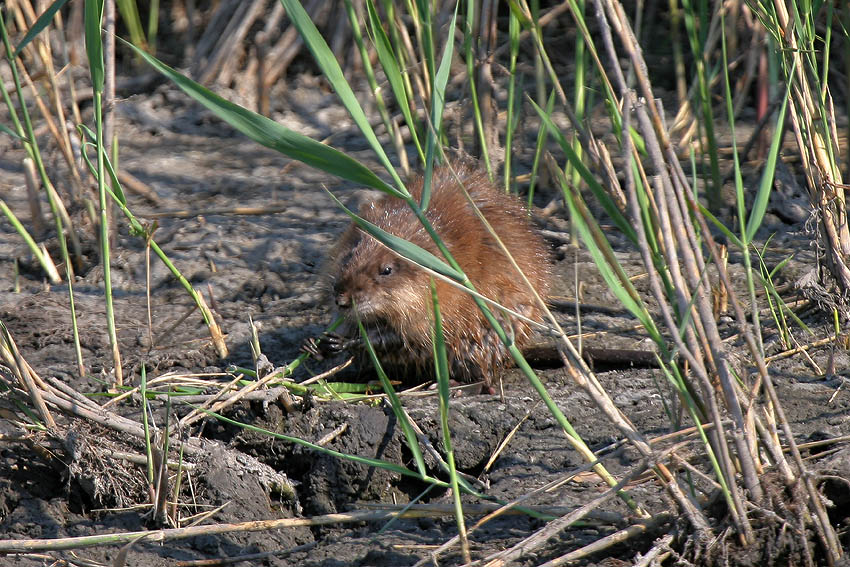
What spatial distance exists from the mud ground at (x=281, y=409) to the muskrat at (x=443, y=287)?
17cm

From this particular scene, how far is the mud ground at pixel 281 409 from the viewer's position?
89.6 inches

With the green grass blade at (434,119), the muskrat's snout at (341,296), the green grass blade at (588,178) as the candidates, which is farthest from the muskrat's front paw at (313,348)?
the green grass blade at (588,178)

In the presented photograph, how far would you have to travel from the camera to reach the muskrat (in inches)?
117

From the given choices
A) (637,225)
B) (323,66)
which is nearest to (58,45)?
(323,66)

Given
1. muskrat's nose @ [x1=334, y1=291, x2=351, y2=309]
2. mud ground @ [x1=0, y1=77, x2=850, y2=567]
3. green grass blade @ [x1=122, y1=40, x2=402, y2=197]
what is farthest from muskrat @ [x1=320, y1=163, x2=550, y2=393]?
green grass blade @ [x1=122, y1=40, x2=402, y2=197]

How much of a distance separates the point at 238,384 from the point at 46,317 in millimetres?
1022

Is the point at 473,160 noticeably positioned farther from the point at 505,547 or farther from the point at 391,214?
the point at 505,547

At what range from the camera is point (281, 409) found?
267 cm

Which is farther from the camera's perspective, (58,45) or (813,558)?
(58,45)

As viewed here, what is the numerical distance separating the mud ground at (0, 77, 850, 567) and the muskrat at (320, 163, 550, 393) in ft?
0.55

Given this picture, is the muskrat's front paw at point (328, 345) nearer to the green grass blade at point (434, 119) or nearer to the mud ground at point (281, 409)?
the mud ground at point (281, 409)

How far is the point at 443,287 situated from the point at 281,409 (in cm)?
64

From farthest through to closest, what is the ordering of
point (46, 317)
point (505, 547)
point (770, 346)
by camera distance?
point (46, 317) < point (770, 346) < point (505, 547)

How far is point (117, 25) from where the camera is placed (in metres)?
5.43
